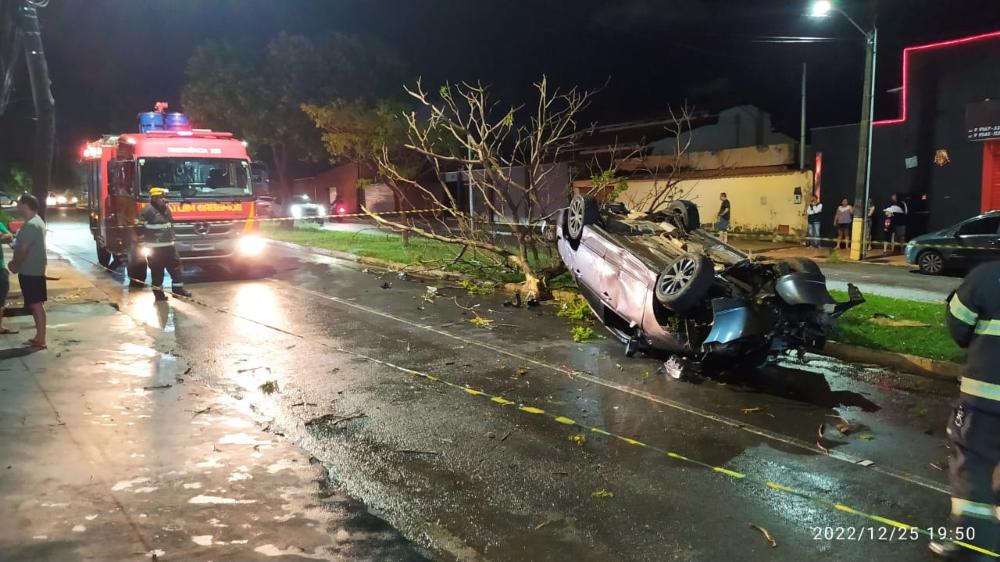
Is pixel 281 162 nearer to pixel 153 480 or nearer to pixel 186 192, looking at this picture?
pixel 186 192

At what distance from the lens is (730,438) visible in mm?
5465

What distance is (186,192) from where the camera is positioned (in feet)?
44.0

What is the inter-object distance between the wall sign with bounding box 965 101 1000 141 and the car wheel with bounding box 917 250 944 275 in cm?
514

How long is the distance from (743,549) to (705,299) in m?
3.19

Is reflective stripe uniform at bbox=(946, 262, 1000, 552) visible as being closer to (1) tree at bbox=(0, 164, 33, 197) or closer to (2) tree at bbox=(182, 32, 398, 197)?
(2) tree at bbox=(182, 32, 398, 197)

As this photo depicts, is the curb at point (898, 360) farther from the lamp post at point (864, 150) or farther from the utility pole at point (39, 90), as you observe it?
the utility pole at point (39, 90)

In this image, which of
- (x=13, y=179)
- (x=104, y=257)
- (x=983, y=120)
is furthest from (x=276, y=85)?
(x=13, y=179)

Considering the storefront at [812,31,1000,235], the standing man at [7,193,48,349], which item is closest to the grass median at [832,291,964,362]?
the standing man at [7,193,48,349]

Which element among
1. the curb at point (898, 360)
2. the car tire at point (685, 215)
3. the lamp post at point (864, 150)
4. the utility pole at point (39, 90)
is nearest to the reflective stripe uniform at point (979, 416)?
the curb at point (898, 360)

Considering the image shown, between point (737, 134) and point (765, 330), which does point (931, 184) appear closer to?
point (737, 134)

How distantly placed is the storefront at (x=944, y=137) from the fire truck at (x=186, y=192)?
16.6m

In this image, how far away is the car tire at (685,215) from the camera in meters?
8.58

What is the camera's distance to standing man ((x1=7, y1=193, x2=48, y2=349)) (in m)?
7.97

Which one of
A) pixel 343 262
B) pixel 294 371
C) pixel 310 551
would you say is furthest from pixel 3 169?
pixel 310 551
